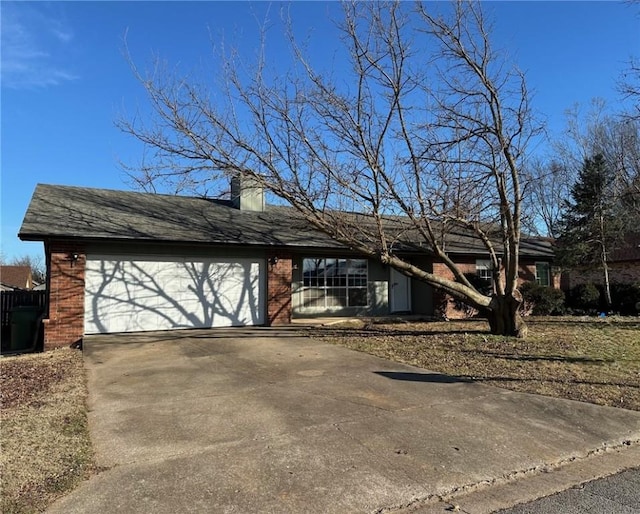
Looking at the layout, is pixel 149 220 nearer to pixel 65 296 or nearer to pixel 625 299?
pixel 65 296

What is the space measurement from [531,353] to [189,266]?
29.7ft

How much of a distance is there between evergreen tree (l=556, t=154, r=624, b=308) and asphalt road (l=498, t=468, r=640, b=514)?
736 inches

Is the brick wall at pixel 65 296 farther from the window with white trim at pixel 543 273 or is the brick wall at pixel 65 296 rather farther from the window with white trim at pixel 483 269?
the window with white trim at pixel 543 273

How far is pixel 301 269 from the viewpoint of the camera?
55.0 ft

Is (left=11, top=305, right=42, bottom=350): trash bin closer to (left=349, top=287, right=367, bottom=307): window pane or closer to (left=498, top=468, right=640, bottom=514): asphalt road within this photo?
(left=349, top=287, right=367, bottom=307): window pane

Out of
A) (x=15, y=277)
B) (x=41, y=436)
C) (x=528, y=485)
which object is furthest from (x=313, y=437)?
(x=15, y=277)

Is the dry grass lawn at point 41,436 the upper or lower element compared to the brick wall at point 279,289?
lower

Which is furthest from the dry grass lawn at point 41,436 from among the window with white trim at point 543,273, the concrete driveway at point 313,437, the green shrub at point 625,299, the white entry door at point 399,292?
the green shrub at point 625,299

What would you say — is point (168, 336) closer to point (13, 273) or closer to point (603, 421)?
point (603, 421)

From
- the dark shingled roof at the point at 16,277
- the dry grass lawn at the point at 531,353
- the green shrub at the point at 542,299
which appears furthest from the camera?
the dark shingled roof at the point at 16,277

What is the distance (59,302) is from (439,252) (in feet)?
30.6

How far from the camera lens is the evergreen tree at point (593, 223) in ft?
74.6

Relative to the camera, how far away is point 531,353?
9.75 metres

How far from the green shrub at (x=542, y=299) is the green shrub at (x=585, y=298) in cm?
200
